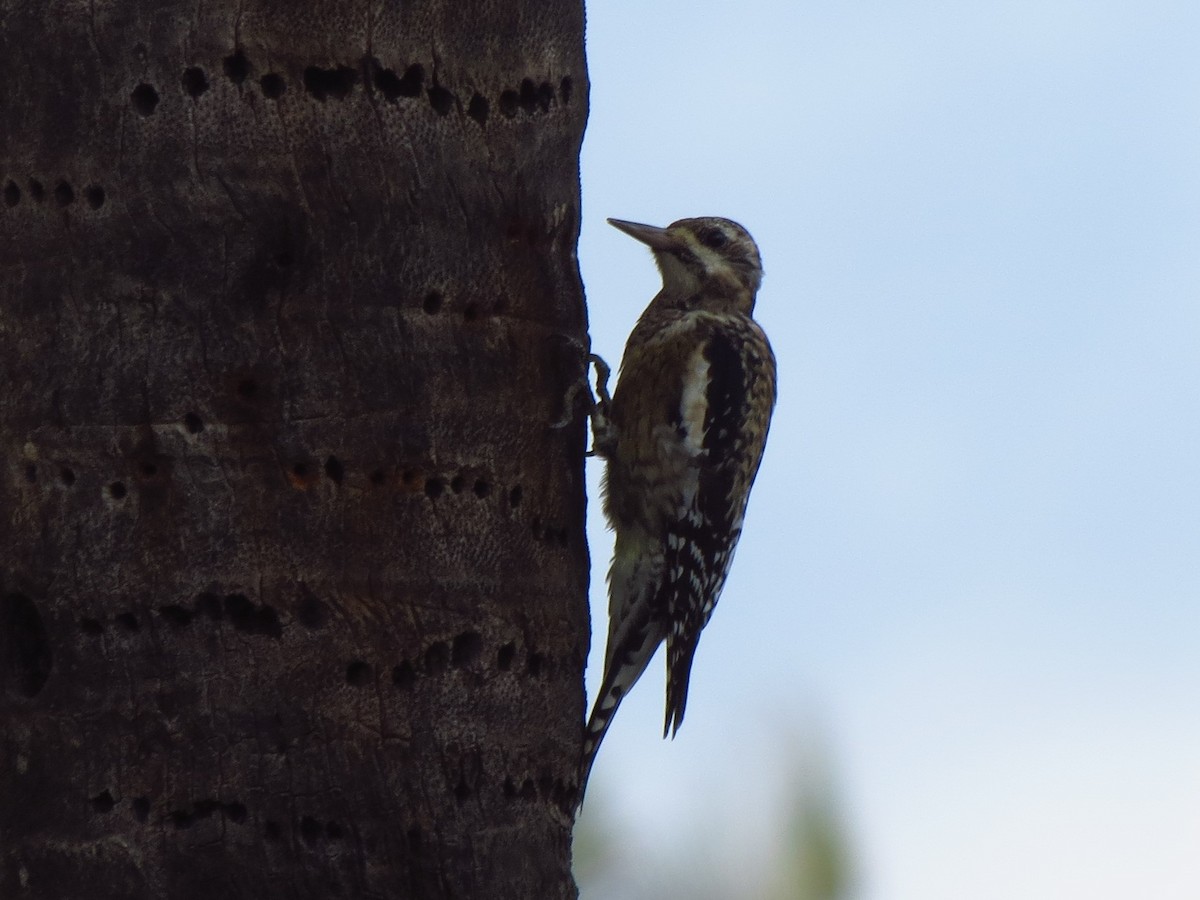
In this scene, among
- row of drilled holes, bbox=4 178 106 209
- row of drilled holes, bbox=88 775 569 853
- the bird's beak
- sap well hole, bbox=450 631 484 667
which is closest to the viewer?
row of drilled holes, bbox=88 775 569 853

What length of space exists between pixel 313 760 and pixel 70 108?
1409mm

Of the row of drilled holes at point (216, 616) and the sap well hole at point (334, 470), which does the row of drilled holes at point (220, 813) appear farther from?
the sap well hole at point (334, 470)

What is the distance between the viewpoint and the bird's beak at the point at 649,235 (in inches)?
263

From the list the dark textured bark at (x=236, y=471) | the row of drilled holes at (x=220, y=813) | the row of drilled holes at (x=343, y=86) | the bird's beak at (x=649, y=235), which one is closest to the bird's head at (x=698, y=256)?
the bird's beak at (x=649, y=235)

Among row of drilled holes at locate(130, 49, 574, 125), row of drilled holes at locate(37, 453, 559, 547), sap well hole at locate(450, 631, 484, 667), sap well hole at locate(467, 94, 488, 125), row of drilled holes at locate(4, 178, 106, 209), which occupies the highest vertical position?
row of drilled holes at locate(130, 49, 574, 125)

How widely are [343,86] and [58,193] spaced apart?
620mm

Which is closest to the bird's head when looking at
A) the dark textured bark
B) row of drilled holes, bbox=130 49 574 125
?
row of drilled holes, bbox=130 49 574 125

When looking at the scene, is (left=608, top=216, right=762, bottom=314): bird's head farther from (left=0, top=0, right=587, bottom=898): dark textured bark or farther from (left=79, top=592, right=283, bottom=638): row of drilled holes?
(left=79, top=592, right=283, bottom=638): row of drilled holes

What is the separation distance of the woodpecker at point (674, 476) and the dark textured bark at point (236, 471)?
1715mm

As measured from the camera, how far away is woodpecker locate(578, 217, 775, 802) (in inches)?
239

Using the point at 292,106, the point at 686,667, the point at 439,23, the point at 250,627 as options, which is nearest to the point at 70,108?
the point at 292,106

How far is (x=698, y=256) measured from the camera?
671 centimetres

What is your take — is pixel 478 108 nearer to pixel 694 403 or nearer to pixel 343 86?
pixel 343 86

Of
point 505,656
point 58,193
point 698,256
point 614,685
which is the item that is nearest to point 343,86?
point 58,193
